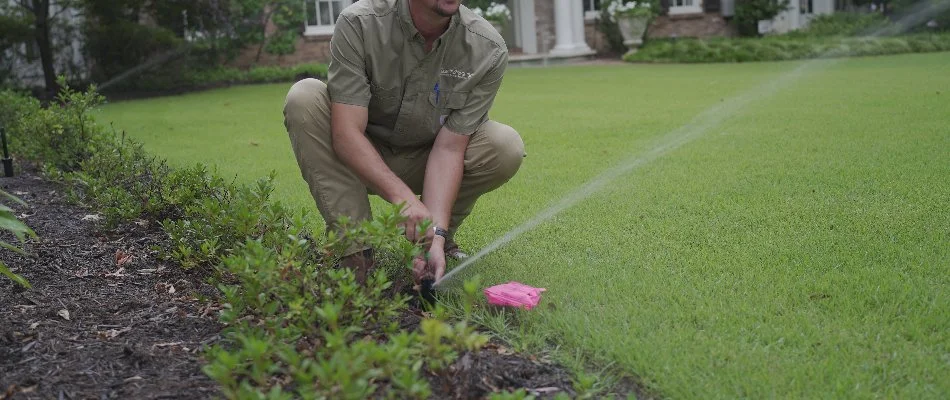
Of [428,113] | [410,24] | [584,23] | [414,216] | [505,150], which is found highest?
[584,23]

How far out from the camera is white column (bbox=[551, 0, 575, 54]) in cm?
1759

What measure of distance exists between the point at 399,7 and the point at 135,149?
2662 millimetres

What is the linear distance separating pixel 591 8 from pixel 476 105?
16623 millimetres

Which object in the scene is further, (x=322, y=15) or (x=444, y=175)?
(x=322, y=15)

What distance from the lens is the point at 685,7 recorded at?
62.1 ft

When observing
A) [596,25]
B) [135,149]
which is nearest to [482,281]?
[135,149]

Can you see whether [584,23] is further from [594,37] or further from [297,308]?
[297,308]

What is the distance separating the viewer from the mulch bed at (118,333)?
2.22 metres

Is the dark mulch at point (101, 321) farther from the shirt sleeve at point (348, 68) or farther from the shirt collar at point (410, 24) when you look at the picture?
the shirt collar at point (410, 24)

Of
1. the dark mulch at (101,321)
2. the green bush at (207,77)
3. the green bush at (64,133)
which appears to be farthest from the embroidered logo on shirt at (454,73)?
the green bush at (207,77)

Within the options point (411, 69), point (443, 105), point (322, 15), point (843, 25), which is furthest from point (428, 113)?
point (843, 25)

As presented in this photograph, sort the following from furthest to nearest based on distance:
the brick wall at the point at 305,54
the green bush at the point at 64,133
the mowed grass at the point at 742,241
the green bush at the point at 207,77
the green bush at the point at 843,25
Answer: the green bush at the point at 843,25, the brick wall at the point at 305,54, the green bush at the point at 207,77, the green bush at the point at 64,133, the mowed grass at the point at 742,241

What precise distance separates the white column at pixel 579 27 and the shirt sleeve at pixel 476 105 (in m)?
15.0

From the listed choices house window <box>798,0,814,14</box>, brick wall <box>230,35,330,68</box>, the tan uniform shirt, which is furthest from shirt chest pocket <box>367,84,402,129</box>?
house window <box>798,0,814,14</box>
